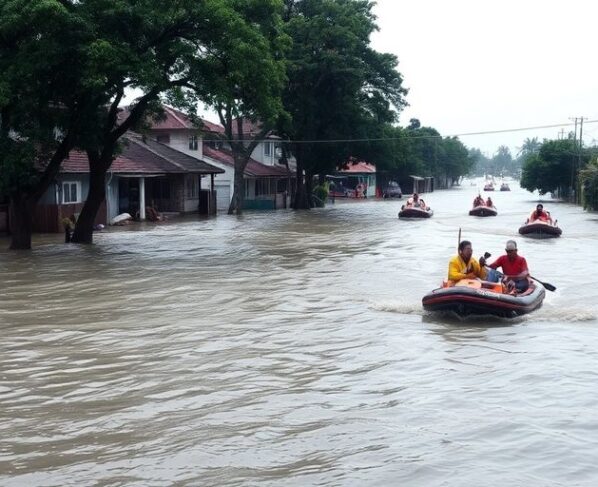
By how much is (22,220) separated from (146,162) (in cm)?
1603

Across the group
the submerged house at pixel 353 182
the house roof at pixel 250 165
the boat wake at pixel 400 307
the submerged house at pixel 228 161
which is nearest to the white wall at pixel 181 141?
the submerged house at pixel 228 161

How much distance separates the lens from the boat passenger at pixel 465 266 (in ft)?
50.4

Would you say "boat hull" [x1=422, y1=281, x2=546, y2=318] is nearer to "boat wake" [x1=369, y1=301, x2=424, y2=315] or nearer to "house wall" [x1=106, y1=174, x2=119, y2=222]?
"boat wake" [x1=369, y1=301, x2=424, y2=315]

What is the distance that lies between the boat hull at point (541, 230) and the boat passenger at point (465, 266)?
18629 millimetres

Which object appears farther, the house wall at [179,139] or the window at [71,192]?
the house wall at [179,139]

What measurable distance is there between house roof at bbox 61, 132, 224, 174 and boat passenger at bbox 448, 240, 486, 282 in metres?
20.6

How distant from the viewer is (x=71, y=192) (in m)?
33.4

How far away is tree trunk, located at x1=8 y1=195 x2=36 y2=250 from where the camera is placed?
24.7 m

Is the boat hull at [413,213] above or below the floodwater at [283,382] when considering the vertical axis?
above

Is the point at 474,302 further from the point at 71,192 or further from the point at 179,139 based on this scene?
the point at 179,139

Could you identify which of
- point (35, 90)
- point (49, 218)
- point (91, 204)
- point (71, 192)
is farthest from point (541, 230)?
point (35, 90)

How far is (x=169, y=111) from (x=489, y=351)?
42109 mm

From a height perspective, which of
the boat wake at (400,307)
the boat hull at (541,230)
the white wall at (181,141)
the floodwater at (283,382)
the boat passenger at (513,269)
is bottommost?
the floodwater at (283,382)

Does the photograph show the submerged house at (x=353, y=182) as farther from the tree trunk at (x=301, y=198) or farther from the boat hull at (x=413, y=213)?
the boat hull at (x=413, y=213)
